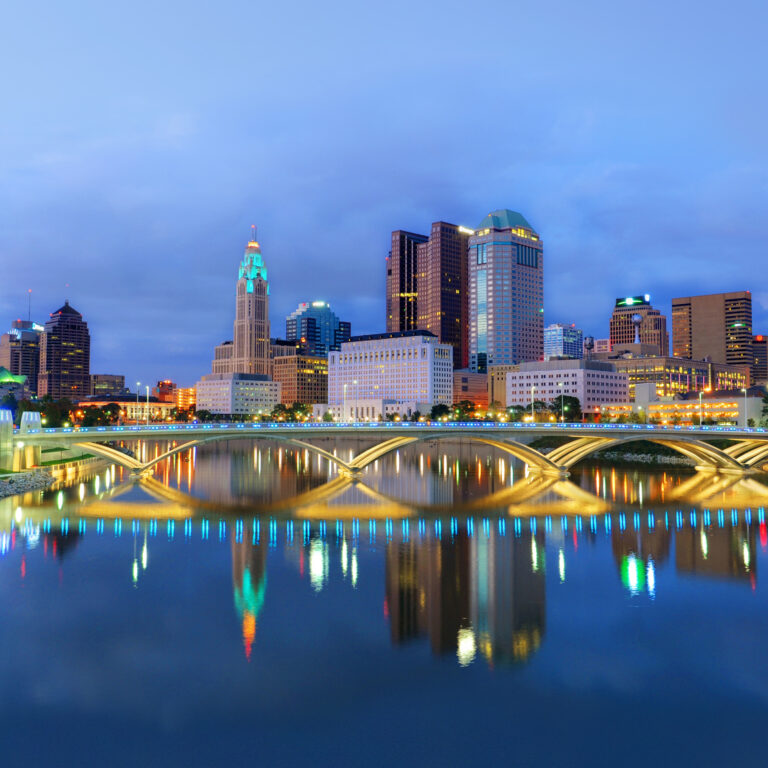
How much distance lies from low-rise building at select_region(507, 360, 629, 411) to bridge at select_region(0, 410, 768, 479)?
103 meters

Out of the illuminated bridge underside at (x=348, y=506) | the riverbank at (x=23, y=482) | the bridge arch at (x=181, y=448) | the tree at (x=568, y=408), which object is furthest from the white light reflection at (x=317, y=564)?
the tree at (x=568, y=408)

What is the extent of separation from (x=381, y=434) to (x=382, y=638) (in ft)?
139

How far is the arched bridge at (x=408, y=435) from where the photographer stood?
66.9 meters

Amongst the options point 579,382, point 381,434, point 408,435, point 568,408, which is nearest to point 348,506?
point 381,434

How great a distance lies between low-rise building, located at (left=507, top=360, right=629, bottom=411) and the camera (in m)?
186

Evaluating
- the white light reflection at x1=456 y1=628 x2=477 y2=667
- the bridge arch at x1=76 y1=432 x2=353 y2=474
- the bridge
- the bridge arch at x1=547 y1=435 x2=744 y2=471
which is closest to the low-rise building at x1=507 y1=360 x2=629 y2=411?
the bridge arch at x1=547 y1=435 x2=744 y2=471

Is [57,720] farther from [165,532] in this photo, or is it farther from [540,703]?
[165,532]

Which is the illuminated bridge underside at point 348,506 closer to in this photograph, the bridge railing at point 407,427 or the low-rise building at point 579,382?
the bridge railing at point 407,427

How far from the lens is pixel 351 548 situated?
42.0 meters

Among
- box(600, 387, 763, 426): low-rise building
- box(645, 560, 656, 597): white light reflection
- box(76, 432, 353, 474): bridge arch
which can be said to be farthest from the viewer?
box(600, 387, 763, 426): low-rise building

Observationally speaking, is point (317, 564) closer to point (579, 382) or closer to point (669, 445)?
point (669, 445)

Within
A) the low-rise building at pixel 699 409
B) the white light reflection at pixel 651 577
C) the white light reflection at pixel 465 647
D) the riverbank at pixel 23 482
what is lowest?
the white light reflection at pixel 465 647

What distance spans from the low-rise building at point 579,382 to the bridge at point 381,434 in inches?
4036

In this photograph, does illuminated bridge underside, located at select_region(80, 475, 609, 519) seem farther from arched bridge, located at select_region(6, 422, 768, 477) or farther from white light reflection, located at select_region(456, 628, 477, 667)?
white light reflection, located at select_region(456, 628, 477, 667)
